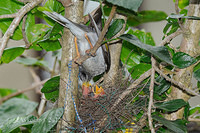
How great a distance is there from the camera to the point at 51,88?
121 centimetres

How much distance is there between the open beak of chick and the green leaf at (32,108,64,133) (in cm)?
38

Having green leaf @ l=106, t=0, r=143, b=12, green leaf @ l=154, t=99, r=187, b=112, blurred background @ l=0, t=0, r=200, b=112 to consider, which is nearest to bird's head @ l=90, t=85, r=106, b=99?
green leaf @ l=154, t=99, r=187, b=112

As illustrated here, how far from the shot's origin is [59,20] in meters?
1.00

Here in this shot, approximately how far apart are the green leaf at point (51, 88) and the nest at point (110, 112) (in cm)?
16

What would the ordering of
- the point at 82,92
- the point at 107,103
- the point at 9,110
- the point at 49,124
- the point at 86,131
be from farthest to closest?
the point at 9,110 < the point at 82,92 < the point at 107,103 < the point at 86,131 < the point at 49,124

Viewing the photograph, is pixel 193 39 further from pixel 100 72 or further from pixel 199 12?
pixel 100 72

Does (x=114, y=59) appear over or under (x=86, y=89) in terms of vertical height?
over

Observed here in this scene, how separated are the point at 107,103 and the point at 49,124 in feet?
1.16

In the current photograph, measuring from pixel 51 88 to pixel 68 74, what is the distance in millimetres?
240

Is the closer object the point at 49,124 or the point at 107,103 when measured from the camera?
the point at 49,124

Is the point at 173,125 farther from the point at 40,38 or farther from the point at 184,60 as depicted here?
the point at 40,38

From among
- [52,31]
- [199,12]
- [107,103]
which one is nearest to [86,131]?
[107,103]

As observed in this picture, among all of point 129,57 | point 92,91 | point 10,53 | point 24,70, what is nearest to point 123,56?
point 129,57

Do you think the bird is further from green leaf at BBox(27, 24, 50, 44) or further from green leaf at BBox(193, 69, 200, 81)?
green leaf at BBox(193, 69, 200, 81)
